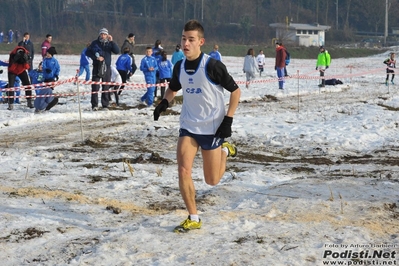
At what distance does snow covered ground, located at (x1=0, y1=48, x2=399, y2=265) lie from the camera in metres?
5.34

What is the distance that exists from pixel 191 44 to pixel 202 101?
519mm

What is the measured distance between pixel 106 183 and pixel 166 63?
11.1m

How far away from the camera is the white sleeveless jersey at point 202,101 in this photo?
19.3ft

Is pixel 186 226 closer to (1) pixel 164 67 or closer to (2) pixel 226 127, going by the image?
(2) pixel 226 127

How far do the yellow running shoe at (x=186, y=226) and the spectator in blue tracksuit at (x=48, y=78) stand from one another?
10.4m

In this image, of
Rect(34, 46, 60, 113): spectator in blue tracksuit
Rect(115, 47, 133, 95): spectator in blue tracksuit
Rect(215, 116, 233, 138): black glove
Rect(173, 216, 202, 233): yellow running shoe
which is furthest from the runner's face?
Rect(115, 47, 133, 95): spectator in blue tracksuit

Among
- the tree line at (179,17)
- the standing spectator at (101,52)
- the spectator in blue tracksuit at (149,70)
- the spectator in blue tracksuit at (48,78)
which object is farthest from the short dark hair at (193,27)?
the tree line at (179,17)

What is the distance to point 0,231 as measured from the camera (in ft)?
19.4

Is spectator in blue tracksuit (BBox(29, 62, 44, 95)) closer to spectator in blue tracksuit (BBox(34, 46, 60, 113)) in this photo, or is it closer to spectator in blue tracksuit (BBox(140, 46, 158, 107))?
spectator in blue tracksuit (BBox(34, 46, 60, 113))

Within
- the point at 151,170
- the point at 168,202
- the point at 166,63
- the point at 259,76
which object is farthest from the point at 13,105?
the point at 259,76

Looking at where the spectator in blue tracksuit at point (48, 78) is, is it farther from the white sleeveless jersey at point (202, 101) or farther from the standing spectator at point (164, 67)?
the white sleeveless jersey at point (202, 101)

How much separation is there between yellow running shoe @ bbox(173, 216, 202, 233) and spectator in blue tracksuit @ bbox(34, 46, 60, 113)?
409 inches

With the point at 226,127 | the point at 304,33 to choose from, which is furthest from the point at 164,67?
the point at 304,33

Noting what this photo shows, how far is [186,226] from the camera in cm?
582
